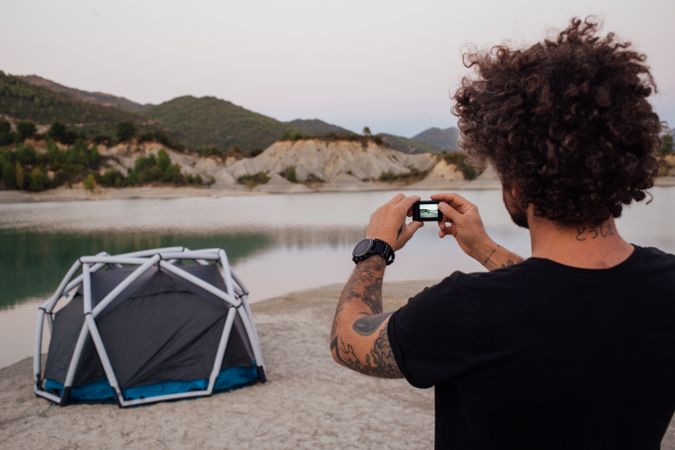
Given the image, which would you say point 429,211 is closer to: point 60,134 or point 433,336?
point 433,336

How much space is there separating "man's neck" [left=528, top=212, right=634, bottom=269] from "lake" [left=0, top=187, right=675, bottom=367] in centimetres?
1041

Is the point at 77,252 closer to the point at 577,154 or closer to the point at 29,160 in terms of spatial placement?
the point at 577,154

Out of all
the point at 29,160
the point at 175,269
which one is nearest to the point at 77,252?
the point at 175,269

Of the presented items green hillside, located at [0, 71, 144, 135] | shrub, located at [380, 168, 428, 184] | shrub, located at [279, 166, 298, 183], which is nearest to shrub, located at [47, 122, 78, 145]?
green hillside, located at [0, 71, 144, 135]

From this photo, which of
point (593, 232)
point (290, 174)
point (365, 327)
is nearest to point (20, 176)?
point (290, 174)

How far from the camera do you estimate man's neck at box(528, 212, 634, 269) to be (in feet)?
4.91

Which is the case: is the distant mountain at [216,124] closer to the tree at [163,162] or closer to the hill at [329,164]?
the hill at [329,164]

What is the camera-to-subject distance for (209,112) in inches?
6496

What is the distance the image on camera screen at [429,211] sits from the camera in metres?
2.15

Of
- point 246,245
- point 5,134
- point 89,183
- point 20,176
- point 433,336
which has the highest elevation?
point 5,134

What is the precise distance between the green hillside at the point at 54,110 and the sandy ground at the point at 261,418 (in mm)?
90861

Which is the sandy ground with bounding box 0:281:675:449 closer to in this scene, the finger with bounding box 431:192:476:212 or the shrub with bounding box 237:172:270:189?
the finger with bounding box 431:192:476:212

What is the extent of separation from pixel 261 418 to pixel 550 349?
17.0 ft

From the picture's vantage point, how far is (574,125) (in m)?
1.49
